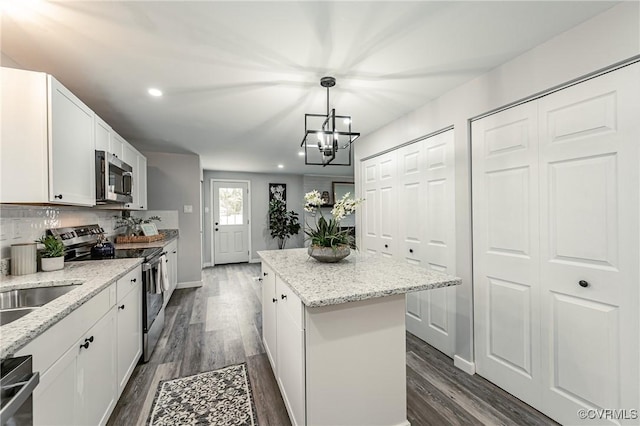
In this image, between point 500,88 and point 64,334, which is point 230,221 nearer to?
point 64,334

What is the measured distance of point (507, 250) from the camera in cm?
195

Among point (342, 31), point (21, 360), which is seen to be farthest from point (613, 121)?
point (21, 360)

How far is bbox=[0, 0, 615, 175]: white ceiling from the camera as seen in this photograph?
4.57 ft

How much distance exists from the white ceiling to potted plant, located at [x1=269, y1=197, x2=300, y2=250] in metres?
4.28

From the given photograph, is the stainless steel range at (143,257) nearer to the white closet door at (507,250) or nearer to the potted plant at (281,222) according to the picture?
the white closet door at (507,250)

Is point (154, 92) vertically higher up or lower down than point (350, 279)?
higher up

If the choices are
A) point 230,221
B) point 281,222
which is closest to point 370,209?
point 281,222

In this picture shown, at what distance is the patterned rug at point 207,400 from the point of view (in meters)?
1.70

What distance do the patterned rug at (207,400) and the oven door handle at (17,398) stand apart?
42.8 inches

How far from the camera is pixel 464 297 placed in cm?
224

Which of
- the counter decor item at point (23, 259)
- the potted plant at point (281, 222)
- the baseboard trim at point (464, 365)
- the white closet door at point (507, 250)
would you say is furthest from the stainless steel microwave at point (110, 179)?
the potted plant at point (281, 222)

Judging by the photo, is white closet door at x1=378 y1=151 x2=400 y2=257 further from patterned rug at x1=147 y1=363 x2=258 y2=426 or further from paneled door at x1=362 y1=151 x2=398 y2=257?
patterned rug at x1=147 y1=363 x2=258 y2=426

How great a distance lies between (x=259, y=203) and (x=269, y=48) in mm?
5471

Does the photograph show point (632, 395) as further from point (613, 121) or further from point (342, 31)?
point (342, 31)
